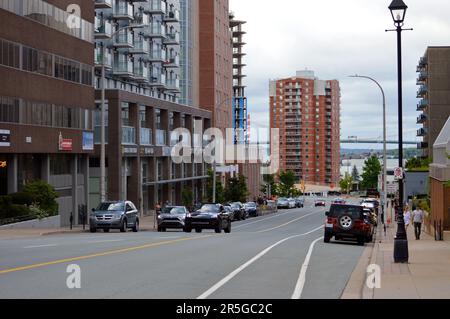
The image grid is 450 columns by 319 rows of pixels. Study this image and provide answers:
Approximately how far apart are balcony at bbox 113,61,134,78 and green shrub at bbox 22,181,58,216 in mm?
29947

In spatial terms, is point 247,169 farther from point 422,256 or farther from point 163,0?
point 422,256

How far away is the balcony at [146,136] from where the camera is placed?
231 feet

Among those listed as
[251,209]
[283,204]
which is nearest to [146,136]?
[251,209]

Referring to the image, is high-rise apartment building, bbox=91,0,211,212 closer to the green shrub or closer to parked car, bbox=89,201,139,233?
the green shrub

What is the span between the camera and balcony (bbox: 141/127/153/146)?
70394 mm

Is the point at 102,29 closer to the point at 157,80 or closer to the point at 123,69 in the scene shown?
the point at 123,69

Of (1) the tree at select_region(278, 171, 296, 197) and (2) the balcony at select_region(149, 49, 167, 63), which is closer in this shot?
(2) the balcony at select_region(149, 49, 167, 63)

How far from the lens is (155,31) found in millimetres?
85312

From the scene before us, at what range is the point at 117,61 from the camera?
75688mm

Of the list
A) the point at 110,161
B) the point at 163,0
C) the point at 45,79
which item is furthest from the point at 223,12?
the point at 45,79

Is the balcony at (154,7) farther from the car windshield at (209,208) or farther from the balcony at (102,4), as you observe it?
the car windshield at (209,208)

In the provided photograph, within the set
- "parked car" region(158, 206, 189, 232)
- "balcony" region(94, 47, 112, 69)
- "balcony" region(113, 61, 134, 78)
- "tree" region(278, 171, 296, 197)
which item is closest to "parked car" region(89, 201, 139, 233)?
"parked car" region(158, 206, 189, 232)

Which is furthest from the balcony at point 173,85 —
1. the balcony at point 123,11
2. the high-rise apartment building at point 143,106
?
the balcony at point 123,11

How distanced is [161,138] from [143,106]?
3.63 meters
